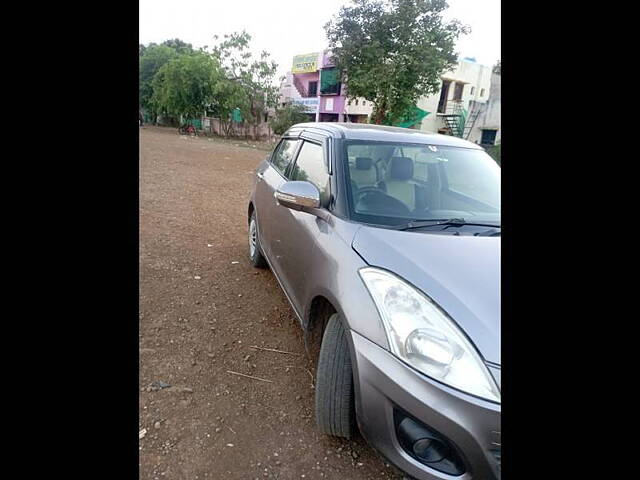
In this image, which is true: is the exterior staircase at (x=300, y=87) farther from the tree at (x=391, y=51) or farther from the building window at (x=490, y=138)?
the building window at (x=490, y=138)

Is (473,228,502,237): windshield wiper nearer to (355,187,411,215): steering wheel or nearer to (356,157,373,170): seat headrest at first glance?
(355,187,411,215): steering wheel

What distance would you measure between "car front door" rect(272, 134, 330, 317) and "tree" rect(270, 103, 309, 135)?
18.0m

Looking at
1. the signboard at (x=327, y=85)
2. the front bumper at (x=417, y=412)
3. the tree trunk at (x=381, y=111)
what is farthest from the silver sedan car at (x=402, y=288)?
the signboard at (x=327, y=85)

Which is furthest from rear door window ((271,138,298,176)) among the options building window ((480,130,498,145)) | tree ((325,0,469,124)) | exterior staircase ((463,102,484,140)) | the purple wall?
the purple wall

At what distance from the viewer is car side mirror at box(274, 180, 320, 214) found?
86.7 inches

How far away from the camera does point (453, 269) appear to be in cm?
164

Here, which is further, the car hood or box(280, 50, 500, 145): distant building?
box(280, 50, 500, 145): distant building

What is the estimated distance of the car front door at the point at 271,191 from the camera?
3127 mm

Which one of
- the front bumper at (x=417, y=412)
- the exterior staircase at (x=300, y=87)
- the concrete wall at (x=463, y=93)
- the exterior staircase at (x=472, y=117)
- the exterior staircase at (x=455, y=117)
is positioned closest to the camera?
the front bumper at (x=417, y=412)

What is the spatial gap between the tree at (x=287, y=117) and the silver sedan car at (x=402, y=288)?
18.4 meters

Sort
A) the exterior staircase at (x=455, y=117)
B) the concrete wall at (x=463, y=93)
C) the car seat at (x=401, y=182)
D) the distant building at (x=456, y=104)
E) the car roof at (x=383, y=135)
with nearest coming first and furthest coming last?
1. the car seat at (x=401, y=182)
2. the car roof at (x=383, y=135)
3. the concrete wall at (x=463, y=93)
4. the distant building at (x=456, y=104)
5. the exterior staircase at (x=455, y=117)
